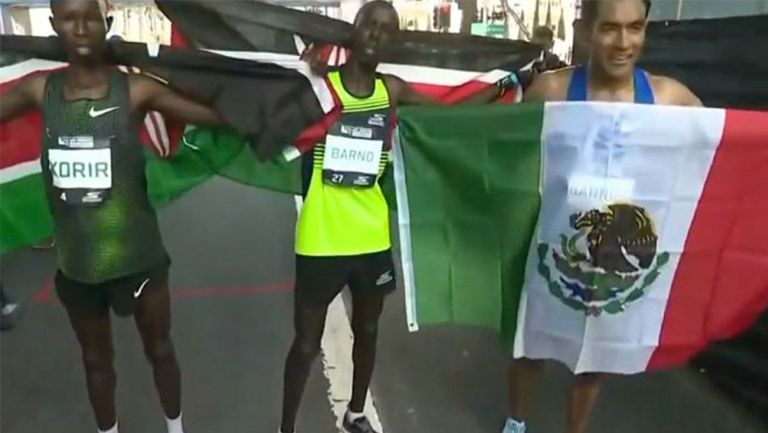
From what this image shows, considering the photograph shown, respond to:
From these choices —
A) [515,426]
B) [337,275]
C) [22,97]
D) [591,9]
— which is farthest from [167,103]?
[515,426]

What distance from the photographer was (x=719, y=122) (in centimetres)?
180

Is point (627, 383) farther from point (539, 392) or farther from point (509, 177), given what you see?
point (509, 177)

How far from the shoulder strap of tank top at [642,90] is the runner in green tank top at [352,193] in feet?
1.70

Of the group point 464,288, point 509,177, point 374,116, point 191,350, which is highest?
point 374,116

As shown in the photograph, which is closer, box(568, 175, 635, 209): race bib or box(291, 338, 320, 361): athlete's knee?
box(568, 175, 635, 209): race bib

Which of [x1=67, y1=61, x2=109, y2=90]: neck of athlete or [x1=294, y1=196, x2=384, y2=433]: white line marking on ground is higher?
[x1=67, y1=61, x2=109, y2=90]: neck of athlete

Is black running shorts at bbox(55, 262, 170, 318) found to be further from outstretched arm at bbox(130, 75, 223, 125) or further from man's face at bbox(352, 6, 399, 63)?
man's face at bbox(352, 6, 399, 63)

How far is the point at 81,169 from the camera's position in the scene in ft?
5.78

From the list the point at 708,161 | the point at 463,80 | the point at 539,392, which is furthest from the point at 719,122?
the point at 539,392

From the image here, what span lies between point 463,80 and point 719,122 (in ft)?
2.22

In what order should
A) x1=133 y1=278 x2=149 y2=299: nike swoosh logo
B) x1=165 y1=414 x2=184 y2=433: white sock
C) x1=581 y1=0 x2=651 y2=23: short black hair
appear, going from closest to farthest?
1. x1=581 y1=0 x2=651 y2=23: short black hair
2. x1=133 y1=278 x2=149 y2=299: nike swoosh logo
3. x1=165 y1=414 x2=184 y2=433: white sock

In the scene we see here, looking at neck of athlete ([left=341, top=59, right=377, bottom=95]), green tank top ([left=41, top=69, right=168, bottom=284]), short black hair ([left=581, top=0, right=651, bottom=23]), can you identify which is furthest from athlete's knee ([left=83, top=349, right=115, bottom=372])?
short black hair ([left=581, top=0, right=651, bottom=23])

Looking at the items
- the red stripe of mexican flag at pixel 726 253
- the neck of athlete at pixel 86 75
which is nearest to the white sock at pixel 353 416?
the red stripe of mexican flag at pixel 726 253

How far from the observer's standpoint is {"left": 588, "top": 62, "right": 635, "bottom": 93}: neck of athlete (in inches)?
72.2
